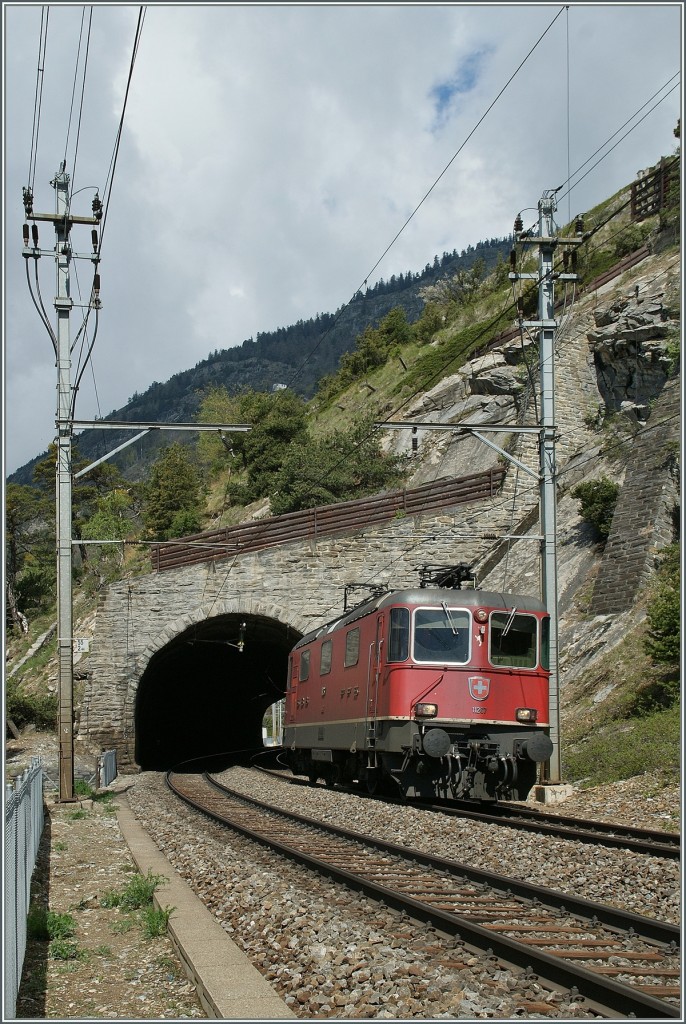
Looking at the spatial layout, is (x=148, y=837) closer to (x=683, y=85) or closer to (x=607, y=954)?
(x=607, y=954)

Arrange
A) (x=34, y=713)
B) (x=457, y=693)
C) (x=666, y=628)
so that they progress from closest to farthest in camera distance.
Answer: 1. (x=457, y=693)
2. (x=666, y=628)
3. (x=34, y=713)

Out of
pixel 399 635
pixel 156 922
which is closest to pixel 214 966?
pixel 156 922

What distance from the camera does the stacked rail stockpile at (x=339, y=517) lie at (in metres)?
28.2

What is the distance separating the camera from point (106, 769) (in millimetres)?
23359

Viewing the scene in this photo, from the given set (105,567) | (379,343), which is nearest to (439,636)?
(105,567)

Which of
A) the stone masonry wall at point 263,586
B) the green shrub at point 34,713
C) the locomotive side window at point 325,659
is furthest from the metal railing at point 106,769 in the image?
the green shrub at point 34,713

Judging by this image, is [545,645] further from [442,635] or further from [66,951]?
[66,951]

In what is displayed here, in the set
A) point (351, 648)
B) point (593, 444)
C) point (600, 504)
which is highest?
point (593, 444)

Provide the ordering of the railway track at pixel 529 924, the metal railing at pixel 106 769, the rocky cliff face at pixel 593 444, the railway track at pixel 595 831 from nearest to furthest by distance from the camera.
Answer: the railway track at pixel 529 924, the railway track at pixel 595 831, the rocky cliff face at pixel 593 444, the metal railing at pixel 106 769

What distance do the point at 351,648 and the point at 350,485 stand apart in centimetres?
2226

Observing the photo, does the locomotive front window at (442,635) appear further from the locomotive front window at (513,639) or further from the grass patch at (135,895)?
the grass patch at (135,895)

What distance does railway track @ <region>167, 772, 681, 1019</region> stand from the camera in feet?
17.6

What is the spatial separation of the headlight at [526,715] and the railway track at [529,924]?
4.08m

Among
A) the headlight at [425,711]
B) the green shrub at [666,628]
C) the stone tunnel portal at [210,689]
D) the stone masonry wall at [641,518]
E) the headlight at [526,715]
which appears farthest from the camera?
the stone tunnel portal at [210,689]
